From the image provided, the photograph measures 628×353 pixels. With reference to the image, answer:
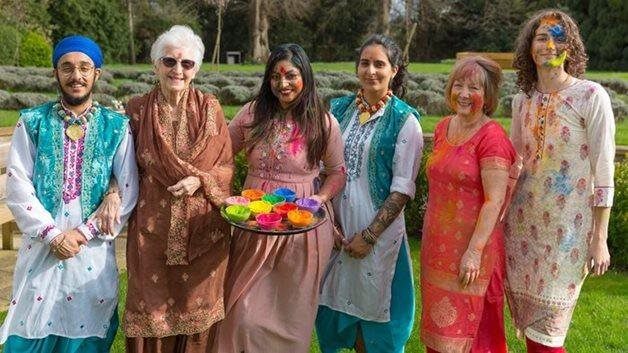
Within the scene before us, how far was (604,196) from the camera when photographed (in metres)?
2.74

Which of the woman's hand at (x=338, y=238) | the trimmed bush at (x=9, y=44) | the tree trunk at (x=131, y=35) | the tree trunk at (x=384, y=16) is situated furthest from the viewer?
the tree trunk at (x=131, y=35)

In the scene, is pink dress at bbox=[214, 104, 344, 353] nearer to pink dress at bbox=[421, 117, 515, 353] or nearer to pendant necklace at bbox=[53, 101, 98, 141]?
pink dress at bbox=[421, 117, 515, 353]

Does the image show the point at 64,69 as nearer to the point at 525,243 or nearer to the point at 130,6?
the point at 525,243

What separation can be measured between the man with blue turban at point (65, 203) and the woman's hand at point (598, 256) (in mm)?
2021

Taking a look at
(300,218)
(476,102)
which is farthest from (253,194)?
(476,102)

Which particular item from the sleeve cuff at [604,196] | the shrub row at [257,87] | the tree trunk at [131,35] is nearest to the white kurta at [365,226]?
the sleeve cuff at [604,196]

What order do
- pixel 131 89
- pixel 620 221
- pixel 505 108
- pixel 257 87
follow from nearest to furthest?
pixel 620 221, pixel 505 108, pixel 131 89, pixel 257 87

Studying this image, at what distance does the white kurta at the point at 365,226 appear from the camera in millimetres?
3170

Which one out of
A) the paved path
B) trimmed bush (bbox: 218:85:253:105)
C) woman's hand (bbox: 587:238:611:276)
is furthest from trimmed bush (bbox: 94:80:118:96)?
woman's hand (bbox: 587:238:611:276)

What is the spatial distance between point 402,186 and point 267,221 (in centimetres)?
74

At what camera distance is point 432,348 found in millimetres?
2957

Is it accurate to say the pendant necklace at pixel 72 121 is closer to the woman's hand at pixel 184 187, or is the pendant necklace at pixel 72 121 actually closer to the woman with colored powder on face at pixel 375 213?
the woman's hand at pixel 184 187

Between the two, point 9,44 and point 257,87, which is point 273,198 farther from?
point 9,44

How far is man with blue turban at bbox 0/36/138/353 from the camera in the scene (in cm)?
268
